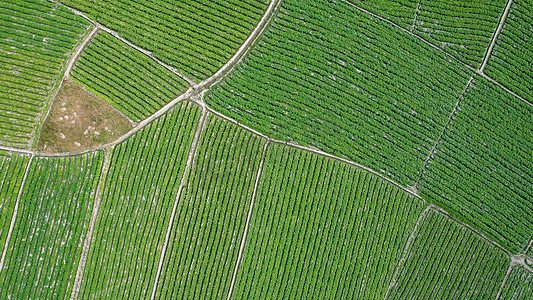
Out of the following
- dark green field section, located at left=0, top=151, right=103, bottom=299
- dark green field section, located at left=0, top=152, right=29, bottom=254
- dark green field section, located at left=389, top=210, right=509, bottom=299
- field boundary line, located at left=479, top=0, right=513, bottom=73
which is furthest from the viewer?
field boundary line, located at left=479, top=0, right=513, bottom=73

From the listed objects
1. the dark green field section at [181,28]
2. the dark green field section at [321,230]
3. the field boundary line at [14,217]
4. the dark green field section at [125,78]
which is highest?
the dark green field section at [181,28]

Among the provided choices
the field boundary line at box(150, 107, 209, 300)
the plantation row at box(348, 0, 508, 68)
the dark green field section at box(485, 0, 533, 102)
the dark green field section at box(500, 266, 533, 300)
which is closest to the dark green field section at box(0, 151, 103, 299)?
the field boundary line at box(150, 107, 209, 300)

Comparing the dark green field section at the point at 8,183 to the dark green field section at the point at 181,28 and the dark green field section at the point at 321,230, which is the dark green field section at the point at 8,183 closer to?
the dark green field section at the point at 181,28

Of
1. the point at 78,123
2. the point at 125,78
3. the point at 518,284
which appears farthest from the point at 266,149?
the point at 518,284

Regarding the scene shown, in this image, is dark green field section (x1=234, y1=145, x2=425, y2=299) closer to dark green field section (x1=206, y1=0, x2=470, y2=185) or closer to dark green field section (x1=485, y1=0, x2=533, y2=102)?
dark green field section (x1=206, y1=0, x2=470, y2=185)

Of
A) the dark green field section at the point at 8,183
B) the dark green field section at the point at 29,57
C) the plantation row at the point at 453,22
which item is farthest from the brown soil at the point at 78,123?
the plantation row at the point at 453,22
